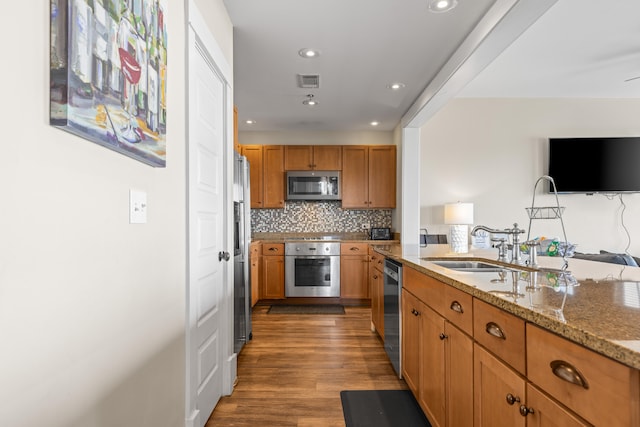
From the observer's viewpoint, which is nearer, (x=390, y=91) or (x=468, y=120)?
(x=390, y=91)

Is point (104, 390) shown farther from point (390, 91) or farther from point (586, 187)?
point (586, 187)

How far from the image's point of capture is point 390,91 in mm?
3859

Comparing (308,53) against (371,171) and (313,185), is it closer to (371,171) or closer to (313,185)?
(313,185)

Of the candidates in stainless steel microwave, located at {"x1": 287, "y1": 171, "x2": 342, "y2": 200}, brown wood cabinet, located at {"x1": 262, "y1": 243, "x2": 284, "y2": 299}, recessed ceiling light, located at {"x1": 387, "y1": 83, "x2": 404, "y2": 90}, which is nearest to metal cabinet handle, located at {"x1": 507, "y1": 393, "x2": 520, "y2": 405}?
recessed ceiling light, located at {"x1": 387, "y1": 83, "x2": 404, "y2": 90}

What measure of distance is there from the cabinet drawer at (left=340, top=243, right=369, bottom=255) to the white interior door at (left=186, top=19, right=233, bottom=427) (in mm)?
2782

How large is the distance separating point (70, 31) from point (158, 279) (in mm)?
851

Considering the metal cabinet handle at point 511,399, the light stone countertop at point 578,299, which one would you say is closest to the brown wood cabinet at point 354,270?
the light stone countertop at point 578,299

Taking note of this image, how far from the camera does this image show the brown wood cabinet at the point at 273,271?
4.97 meters

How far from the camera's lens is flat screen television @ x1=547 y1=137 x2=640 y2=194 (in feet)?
15.7

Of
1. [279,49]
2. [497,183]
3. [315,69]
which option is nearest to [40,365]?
[279,49]

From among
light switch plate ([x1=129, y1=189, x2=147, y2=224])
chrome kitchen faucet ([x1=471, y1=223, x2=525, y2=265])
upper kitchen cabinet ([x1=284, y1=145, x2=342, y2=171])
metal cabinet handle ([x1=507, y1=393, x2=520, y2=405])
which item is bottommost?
metal cabinet handle ([x1=507, y1=393, x2=520, y2=405])

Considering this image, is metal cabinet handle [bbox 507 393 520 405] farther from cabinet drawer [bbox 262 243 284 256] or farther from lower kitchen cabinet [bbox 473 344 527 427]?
cabinet drawer [bbox 262 243 284 256]

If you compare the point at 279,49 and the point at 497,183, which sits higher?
the point at 279,49

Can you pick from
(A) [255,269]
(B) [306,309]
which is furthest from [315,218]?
(B) [306,309]
